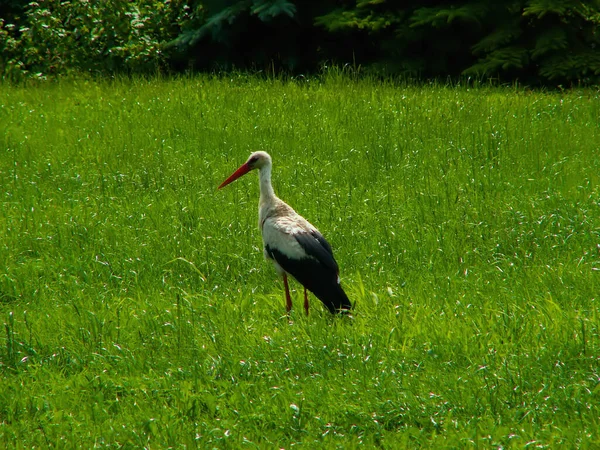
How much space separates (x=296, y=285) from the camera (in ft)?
23.1

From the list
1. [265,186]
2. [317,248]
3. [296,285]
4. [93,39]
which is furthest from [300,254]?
[93,39]

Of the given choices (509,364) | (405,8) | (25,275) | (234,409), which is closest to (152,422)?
(234,409)

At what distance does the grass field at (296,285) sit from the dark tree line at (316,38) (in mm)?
1256

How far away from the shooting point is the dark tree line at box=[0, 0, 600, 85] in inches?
510

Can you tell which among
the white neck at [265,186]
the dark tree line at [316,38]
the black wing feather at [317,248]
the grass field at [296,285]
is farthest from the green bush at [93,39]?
the black wing feather at [317,248]

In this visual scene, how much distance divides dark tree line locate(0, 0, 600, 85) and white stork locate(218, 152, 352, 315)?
6.96 meters

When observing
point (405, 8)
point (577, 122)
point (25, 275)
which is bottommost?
point (25, 275)

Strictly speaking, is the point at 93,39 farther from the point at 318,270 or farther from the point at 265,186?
the point at 318,270

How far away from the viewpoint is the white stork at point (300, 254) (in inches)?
237

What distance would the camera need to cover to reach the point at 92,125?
440 inches

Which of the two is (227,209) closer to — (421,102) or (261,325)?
(261,325)

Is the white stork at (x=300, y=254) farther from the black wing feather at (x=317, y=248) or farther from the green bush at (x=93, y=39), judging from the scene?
the green bush at (x=93, y=39)

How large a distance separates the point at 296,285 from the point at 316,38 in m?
9.13

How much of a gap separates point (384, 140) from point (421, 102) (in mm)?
1582
